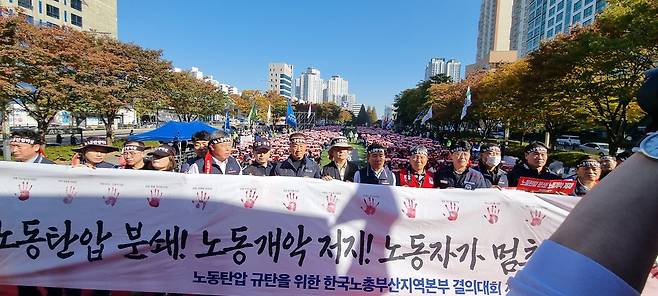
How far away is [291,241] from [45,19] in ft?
195

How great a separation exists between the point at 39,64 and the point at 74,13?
150ft

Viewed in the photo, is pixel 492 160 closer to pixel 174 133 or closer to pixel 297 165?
pixel 297 165

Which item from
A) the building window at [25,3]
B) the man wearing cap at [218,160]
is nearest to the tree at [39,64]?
the man wearing cap at [218,160]

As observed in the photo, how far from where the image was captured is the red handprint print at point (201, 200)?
3402mm

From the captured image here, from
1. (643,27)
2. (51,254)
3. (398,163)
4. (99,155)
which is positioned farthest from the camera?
(398,163)

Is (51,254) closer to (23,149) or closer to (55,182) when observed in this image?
(55,182)

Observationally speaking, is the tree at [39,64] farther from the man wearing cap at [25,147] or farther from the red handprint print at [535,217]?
the red handprint print at [535,217]

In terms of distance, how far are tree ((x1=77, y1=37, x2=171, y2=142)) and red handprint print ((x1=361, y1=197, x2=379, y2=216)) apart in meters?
18.9

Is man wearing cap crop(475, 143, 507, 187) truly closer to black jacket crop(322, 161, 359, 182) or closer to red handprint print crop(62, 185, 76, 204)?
black jacket crop(322, 161, 359, 182)

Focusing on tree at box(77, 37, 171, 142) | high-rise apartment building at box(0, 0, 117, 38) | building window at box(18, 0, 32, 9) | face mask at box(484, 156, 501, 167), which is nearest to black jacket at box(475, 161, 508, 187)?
face mask at box(484, 156, 501, 167)

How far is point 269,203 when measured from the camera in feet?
11.2

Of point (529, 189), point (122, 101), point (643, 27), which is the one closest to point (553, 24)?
point (643, 27)

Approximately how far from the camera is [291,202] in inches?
135

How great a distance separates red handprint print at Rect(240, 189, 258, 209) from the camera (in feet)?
11.2
